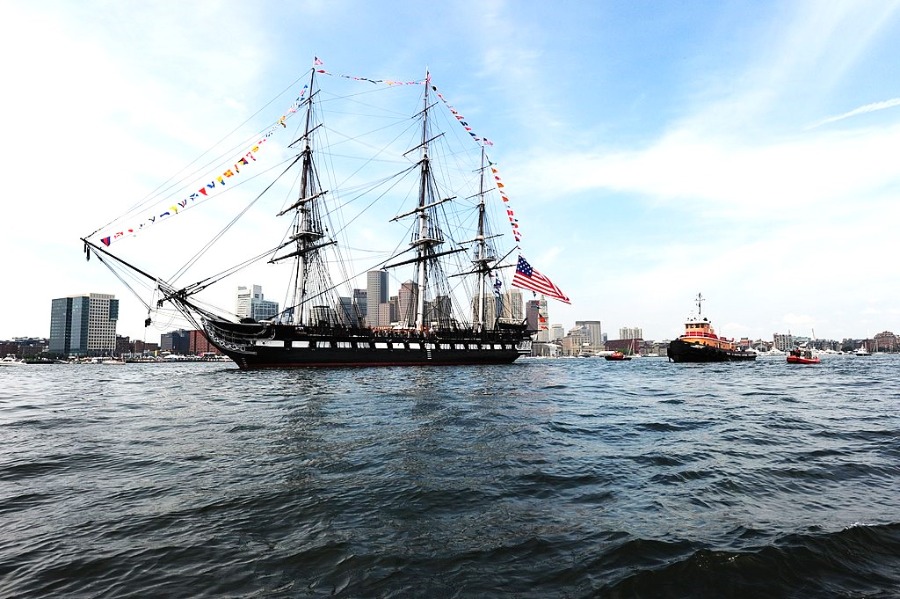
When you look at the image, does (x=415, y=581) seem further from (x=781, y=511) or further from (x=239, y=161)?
(x=239, y=161)

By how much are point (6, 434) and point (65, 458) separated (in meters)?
6.03

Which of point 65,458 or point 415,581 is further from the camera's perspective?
point 65,458

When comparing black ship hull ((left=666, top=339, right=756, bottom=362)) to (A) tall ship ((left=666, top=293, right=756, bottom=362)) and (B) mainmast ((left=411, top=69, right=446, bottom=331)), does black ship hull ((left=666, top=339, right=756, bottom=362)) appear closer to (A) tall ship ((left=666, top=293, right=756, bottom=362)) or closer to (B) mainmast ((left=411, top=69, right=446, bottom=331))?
(A) tall ship ((left=666, top=293, right=756, bottom=362))

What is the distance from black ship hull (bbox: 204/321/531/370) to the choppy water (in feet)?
112

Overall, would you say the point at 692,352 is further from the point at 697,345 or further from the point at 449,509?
the point at 449,509

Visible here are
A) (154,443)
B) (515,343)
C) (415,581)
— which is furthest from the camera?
(515,343)

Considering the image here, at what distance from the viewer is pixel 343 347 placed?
54.7m

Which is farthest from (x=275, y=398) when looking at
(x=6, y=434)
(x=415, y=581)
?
(x=415, y=581)

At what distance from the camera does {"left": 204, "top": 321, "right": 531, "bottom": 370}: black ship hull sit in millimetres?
48188

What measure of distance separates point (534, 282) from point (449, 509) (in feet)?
173

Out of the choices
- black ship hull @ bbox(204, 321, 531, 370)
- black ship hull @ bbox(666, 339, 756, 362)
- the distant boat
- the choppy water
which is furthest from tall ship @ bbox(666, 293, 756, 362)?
the distant boat

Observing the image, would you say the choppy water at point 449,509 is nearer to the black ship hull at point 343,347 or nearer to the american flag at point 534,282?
the black ship hull at point 343,347

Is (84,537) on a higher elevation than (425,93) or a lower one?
lower

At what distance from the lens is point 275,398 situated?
73.5 ft
